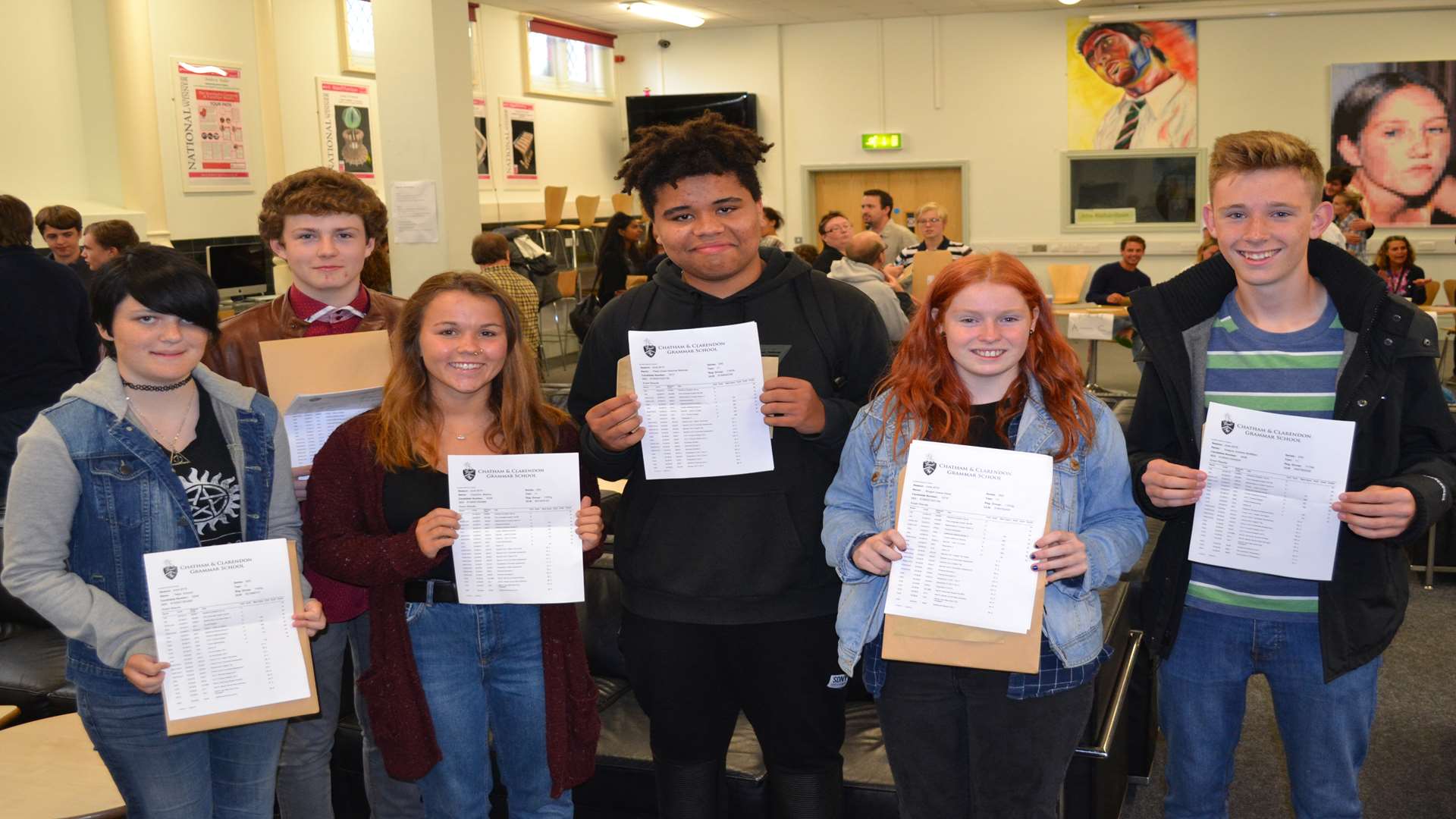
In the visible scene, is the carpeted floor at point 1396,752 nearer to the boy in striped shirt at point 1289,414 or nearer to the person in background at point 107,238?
the boy in striped shirt at point 1289,414

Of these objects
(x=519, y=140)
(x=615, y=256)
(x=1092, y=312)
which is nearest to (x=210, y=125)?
(x=615, y=256)

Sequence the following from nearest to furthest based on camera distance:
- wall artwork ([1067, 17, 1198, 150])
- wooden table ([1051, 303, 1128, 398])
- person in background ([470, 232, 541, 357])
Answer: person in background ([470, 232, 541, 357]) → wooden table ([1051, 303, 1128, 398]) → wall artwork ([1067, 17, 1198, 150])

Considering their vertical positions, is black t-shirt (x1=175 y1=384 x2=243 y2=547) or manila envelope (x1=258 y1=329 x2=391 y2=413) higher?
manila envelope (x1=258 y1=329 x2=391 y2=413)

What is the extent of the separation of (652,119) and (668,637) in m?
12.3

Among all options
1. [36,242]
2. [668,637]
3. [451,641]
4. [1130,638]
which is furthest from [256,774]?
[36,242]

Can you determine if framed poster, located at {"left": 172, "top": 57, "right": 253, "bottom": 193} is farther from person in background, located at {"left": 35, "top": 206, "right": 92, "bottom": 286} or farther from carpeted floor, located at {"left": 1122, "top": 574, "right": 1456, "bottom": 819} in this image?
carpeted floor, located at {"left": 1122, "top": 574, "right": 1456, "bottom": 819}

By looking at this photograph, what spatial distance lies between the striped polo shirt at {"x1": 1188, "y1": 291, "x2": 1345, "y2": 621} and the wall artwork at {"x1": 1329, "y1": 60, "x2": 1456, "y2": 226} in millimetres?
11498

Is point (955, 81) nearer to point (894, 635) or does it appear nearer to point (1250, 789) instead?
point (1250, 789)

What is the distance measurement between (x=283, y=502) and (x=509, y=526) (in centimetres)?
44

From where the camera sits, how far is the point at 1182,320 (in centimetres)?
208

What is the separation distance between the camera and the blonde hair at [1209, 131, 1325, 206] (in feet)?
6.41

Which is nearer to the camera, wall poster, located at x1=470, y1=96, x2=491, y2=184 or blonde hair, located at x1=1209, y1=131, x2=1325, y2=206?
blonde hair, located at x1=1209, y1=131, x2=1325, y2=206

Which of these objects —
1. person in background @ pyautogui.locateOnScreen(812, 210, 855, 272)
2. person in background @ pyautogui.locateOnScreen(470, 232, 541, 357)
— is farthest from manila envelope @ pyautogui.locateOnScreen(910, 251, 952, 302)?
person in background @ pyautogui.locateOnScreen(470, 232, 541, 357)

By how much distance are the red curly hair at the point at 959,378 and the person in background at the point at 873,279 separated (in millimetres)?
4194
